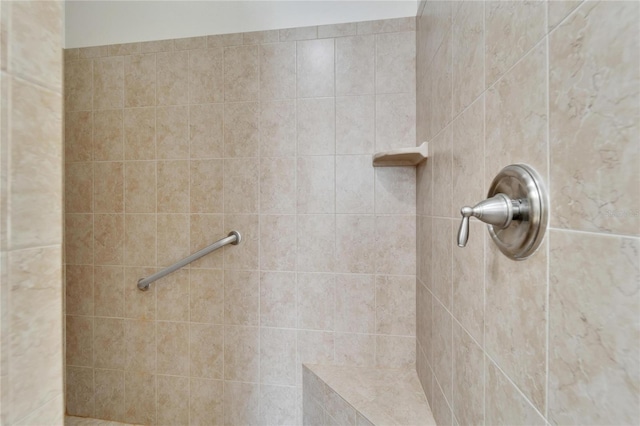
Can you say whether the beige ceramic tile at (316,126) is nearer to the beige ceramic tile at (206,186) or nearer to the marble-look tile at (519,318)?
the beige ceramic tile at (206,186)

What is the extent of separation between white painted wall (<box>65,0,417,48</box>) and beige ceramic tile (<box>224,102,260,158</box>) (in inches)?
14.4

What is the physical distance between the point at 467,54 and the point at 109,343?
75.4 inches

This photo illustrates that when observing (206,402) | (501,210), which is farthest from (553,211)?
(206,402)

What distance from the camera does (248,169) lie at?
4.39 ft

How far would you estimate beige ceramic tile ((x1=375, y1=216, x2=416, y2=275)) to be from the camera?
4.07ft

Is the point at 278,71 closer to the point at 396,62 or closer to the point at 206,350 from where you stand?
the point at 396,62

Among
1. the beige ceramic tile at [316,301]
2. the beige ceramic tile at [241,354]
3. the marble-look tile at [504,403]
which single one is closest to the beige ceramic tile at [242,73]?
the beige ceramic tile at [316,301]

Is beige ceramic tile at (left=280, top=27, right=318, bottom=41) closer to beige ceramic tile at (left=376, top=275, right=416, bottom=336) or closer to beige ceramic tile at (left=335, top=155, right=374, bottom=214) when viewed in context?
beige ceramic tile at (left=335, top=155, right=374, bottom=214)

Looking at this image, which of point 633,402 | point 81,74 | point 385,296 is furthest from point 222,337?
point 81,74

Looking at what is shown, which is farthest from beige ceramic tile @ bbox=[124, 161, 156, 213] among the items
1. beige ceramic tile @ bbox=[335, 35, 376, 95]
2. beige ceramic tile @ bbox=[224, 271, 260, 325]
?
beige ceramic tile @ bbox=[335, 35, 376, 95]

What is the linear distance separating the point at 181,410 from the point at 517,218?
1.66 meters

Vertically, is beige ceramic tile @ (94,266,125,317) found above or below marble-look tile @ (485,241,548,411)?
below

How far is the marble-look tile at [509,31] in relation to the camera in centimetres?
38

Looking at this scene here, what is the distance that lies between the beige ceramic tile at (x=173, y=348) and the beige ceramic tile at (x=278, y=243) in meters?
0.53
